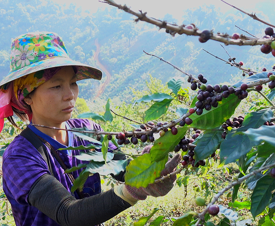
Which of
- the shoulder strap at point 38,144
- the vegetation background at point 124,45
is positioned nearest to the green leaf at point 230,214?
the shoulder strap at point 38,144

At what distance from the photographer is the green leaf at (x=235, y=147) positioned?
1.94 ft

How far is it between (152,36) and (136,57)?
694 centimetres

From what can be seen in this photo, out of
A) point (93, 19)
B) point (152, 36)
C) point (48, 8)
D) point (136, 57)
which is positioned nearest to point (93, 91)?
point (136, 57)

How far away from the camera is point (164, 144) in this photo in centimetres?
71

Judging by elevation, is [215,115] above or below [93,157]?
above

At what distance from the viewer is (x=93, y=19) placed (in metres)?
70.2

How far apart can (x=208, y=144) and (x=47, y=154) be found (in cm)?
99

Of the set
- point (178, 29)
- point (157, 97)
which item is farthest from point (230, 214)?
point (178, 29)

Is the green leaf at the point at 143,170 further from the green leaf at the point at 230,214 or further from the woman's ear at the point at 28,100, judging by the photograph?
the woman's ear at the point at 28,100

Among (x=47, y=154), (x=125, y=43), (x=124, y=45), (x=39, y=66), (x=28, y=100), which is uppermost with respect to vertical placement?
(x=125, y=43)

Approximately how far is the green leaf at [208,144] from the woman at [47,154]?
0.29 m

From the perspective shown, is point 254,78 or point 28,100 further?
point 28,100

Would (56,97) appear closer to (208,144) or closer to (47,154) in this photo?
(47,154)

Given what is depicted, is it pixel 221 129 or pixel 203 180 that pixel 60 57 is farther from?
pixel 203 180
